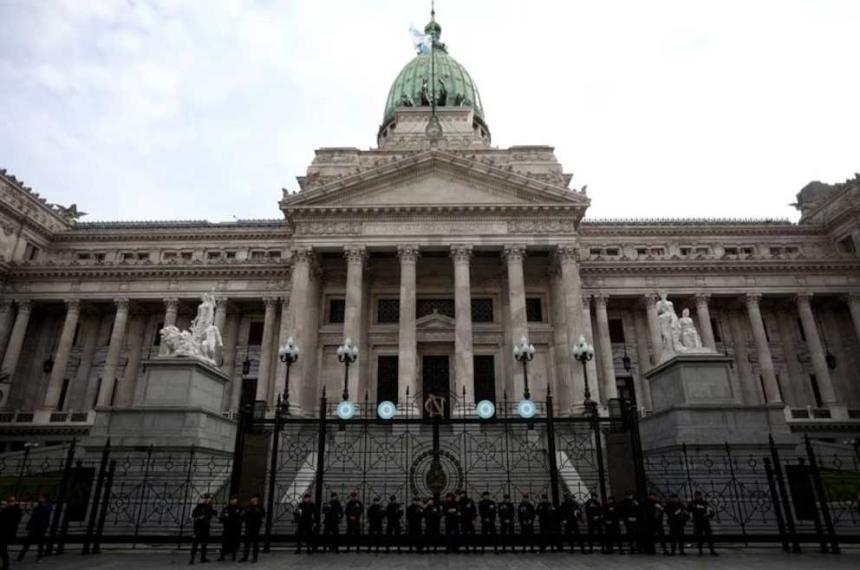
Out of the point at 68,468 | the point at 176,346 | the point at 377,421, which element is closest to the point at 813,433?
the point at 377,421

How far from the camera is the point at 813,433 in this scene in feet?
108

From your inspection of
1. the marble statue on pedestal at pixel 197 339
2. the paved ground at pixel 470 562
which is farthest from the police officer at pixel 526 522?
the marble statue on pedestal at pixel 197 339

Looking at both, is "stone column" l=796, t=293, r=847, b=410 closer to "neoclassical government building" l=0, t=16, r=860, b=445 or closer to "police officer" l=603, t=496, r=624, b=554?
"neoclassical government building" l=0, t=16, r=860, b=445

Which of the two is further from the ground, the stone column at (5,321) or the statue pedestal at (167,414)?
the stone column at (5,321)

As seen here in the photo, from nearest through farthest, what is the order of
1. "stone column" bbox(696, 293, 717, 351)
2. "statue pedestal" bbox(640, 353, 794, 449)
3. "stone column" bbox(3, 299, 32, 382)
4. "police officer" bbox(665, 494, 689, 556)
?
"police officer" bbox(665, 494, 689, 556)
"statue pedestal" bbox(640, 353, 794, 449)
"stone column" bbox(696, 293, 717, 351)
"stone column" bbox(3, 299, 32, 382)

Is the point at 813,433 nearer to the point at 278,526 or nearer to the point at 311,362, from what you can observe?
the point at 311,362

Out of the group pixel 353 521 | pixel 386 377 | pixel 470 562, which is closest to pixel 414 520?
pixel 353 521

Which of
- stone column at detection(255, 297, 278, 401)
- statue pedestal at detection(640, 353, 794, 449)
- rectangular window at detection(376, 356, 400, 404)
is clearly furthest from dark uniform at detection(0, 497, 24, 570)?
rectangular window at detection(376, 356, 400, 404)

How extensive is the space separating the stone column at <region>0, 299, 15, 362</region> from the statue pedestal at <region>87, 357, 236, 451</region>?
2501cm

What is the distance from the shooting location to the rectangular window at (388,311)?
35219 mm

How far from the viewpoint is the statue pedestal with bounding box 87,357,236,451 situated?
55.0 ft

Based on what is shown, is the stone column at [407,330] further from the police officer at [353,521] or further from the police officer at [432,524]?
the police officer at [432,524]

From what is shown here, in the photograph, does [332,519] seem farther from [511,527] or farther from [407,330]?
[407,330]

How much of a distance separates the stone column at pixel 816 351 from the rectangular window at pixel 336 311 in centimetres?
2979
